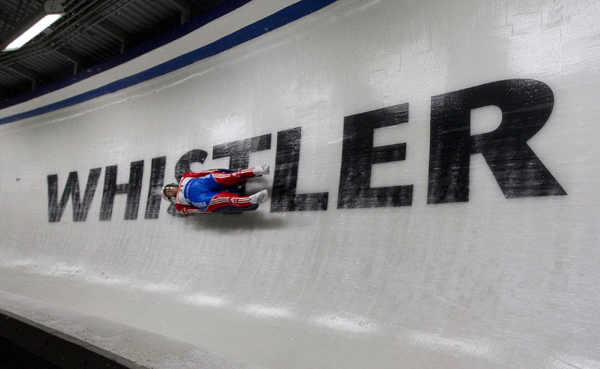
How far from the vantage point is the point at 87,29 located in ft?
16.5

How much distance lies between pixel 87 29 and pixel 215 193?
292cm

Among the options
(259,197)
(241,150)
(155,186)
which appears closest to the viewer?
(259,197)

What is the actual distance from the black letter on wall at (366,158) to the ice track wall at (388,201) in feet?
0.04

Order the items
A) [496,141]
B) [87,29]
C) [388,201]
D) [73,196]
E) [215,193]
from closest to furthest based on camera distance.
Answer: [496,141], [388,201], [215,193], [87,29], [73,196]

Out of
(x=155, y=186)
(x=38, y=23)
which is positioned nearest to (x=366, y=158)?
(x=155, y=186)

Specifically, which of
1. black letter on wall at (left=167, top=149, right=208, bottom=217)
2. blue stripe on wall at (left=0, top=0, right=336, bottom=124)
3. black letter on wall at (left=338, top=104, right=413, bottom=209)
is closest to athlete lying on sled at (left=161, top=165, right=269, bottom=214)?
black letter on wall at (left=167, top=149, right=208, bottom=217)

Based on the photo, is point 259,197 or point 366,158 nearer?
point 366,158

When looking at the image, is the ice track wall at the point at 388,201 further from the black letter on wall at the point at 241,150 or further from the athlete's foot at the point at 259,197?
the athlete's foot at the point at 259,197

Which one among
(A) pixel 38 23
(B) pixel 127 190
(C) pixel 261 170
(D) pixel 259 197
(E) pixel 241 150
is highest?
(A) pixel 38 23

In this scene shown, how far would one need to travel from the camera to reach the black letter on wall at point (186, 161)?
14.6 ft

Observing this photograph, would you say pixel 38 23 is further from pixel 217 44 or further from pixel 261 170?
pixel 261 170

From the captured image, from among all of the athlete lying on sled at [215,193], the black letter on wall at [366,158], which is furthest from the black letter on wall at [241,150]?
the black letter on wall at [366,158]

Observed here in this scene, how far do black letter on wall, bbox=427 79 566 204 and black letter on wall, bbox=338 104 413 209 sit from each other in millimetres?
228

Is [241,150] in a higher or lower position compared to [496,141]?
higher
